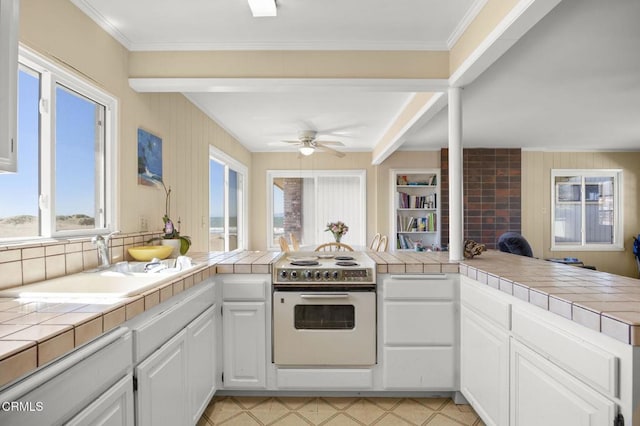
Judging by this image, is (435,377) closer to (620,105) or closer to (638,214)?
(620,105)

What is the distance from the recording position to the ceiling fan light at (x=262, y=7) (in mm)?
1891

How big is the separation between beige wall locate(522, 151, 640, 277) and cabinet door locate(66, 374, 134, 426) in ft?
22.4

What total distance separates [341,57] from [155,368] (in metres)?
2.15

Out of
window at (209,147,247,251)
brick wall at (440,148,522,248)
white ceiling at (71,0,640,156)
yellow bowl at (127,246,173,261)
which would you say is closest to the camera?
white ceiling at (71,0,640,156)

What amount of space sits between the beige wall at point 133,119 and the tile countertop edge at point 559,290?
7.33 ft

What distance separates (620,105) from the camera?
374cm

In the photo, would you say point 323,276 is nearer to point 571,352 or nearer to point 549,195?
point 571,352

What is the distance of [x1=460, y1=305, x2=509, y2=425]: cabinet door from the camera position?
5.55 feet

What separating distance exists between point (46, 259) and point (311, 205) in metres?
5.19

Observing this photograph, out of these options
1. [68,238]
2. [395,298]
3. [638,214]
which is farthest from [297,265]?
[638,214]

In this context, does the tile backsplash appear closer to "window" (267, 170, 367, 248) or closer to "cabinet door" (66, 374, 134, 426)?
"cabinet door" (66, 374, 134, 426)

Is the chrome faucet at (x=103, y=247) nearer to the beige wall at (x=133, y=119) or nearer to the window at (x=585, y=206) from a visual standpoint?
the beige wall at (x=133, y=119)

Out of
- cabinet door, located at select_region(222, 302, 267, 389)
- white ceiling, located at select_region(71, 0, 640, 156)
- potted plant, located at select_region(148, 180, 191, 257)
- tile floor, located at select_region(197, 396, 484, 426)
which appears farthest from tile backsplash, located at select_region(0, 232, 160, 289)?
white ceiling, located at select_region(71, 0, 640, 156)

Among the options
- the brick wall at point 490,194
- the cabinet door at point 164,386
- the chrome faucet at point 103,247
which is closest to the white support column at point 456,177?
the cabinet door at point 164,386
